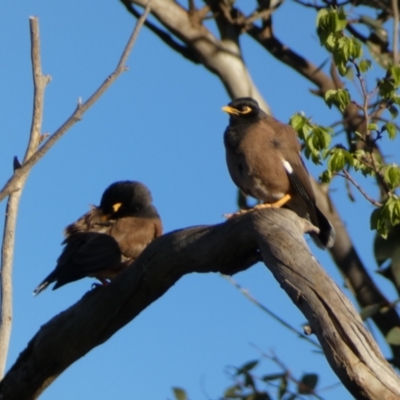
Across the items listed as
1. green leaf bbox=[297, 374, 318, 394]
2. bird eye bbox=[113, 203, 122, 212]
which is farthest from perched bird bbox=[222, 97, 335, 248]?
green leaf bbox=[297, 374, 318, 394]

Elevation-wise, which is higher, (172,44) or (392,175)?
(172,44)

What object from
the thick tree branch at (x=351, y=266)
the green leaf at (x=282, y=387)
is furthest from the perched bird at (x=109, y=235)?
the thick tree branch at (x=351, y=266)

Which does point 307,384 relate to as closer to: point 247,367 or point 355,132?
point 247,367

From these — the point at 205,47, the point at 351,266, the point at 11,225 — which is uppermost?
the point at 205,47

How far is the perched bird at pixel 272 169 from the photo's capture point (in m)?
6.02

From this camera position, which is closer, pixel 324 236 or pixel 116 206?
→ pixel 324 236

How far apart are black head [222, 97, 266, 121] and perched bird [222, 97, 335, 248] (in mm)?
152

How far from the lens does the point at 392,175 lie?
594 centimetres

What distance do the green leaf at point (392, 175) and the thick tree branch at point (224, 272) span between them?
207 cm

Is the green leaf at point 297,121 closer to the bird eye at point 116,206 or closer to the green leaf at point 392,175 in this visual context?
the green leaf at point 392,175

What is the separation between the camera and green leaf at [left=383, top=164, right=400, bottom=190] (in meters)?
5.92

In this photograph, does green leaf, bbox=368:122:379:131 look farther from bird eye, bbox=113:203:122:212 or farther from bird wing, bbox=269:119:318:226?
bird eye, bbox=113:203:122:212

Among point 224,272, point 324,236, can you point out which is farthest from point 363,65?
point 224,272

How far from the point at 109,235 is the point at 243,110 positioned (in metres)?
1.29
